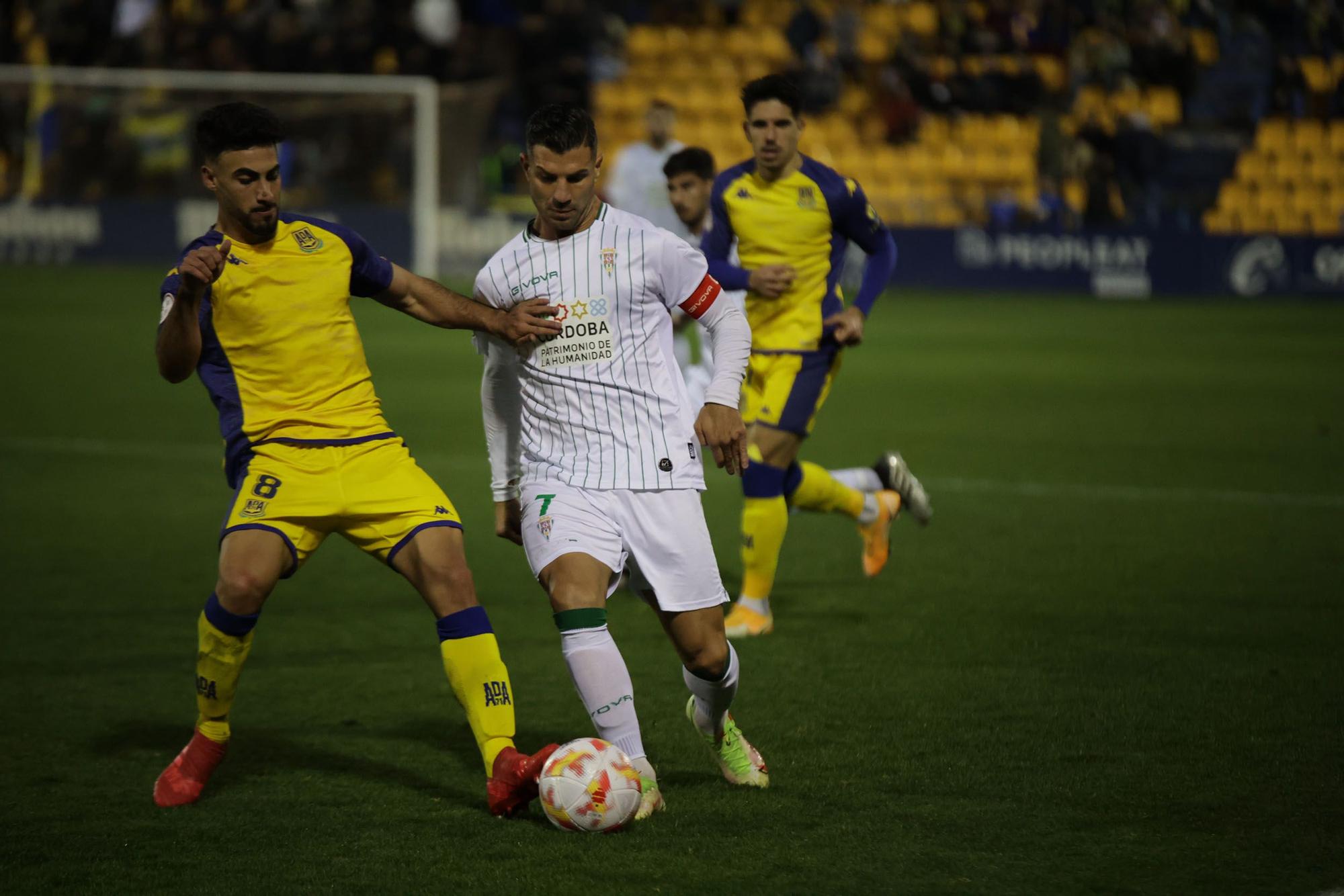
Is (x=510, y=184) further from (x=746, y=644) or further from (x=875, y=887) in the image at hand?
(x=875, y=887)

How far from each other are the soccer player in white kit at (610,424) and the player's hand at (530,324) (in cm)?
3

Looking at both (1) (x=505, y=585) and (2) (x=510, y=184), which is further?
(2) (x=510, y=184)

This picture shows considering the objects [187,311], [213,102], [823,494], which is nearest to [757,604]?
[823,494]

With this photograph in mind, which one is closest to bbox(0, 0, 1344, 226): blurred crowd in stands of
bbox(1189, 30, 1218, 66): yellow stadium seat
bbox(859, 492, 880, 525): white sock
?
bbox(1189, 30, 1218, 66): yellow stadium seat

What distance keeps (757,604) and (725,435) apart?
7.95ft

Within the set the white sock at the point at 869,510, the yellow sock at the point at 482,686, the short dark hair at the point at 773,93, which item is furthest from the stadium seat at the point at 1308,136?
the yellow sock at the point at 482,686

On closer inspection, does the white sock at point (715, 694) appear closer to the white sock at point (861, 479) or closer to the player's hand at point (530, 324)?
the player's hand at point (530, 324)

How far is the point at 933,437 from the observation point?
38.4 feet

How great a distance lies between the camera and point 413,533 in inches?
179

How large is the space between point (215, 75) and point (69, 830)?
21.9 metres

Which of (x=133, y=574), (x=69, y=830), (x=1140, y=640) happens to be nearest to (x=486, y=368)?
(x=69, y=830)

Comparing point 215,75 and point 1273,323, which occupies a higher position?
point 215,75

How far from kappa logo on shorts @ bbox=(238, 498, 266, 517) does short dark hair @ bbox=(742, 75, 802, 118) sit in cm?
290

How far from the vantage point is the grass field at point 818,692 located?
406 centimetres
